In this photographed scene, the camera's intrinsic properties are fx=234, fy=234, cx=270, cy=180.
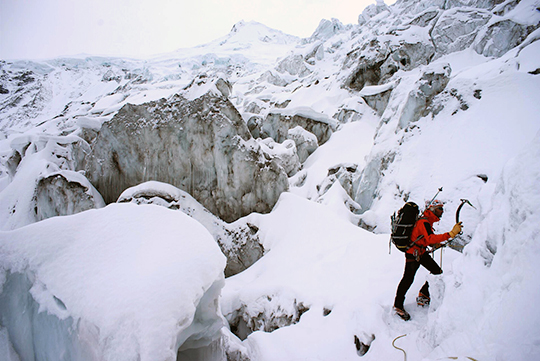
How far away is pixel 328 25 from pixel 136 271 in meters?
71.4

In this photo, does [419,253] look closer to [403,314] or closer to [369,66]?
[403,314]

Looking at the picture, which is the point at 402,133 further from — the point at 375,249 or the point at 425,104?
the point at 375,249

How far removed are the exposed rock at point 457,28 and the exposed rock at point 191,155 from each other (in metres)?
23.9

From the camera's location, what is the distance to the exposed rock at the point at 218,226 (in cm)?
882

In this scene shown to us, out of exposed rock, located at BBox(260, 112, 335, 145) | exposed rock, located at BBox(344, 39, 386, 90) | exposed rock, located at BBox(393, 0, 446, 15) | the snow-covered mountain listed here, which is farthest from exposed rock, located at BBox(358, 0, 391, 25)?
exposed rock, located at BBox(260, 112, 335, 145)

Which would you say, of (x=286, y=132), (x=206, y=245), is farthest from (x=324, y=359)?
(x=286, y=132)

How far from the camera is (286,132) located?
21.2 m

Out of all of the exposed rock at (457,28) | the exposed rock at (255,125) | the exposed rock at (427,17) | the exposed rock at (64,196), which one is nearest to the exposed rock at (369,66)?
the exposed rock at (457,28)

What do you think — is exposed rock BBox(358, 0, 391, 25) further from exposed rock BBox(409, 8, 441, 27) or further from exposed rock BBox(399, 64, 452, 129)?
exposed rock BBox(399, 64, 452, 129)

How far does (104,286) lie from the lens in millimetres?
2533

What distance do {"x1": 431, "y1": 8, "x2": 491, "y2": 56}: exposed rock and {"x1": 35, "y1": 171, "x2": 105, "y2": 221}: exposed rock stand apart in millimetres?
29668

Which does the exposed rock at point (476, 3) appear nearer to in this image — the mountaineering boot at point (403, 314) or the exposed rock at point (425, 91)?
the exposed rock at point (425, 91)

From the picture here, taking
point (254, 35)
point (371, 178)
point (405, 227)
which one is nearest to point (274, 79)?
point (371, 178)

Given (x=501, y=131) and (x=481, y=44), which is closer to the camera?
(x=501, y=131)
